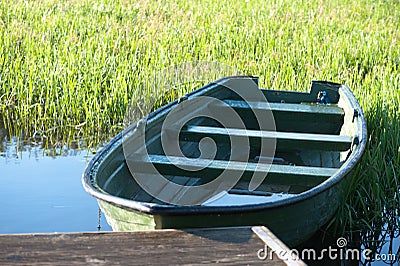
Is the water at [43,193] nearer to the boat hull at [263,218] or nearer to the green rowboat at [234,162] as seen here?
the green rowboat at [234,162]

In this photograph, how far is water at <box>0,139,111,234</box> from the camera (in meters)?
4.18

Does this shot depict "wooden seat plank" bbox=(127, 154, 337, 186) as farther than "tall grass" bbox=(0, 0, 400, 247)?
No

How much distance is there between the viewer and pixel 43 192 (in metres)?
4.59

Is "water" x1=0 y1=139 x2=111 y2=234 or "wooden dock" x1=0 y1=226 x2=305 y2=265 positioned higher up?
"wooden dock" x1=0 y1=226 x2=305 y2=265

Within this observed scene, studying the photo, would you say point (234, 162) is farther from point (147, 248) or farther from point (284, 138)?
point (147, 248)

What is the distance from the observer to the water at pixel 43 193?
418cm

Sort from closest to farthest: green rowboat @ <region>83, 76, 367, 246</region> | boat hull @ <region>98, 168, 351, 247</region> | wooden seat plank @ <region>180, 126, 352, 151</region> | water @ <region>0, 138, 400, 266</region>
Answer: boat hull @ <region>98, 168, 351, 247</region> → green rowboat @ <region>83, 76, 367, 246</region> → water @ <region>0, 138, 400, 266</region> → wooden seat plank @ <region>180, 126, 352, 151</region>

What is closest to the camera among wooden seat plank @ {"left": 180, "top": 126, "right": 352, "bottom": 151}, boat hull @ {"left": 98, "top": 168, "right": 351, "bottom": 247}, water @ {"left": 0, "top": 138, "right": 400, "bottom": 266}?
boat hull @ {"left": 98, "top": 168, "right": 351, "bottom": 247}

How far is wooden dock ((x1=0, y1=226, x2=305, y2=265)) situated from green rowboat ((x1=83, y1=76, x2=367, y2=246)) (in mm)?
107

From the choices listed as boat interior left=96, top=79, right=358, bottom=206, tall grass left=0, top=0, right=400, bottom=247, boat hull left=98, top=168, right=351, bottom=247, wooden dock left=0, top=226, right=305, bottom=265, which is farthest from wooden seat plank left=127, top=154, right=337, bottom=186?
wooden dock left=0, top=226, right=305, bottom=265

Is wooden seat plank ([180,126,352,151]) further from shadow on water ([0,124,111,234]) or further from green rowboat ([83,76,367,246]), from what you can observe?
shadow on water ([0,124,111,234])

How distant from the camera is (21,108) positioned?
596cm

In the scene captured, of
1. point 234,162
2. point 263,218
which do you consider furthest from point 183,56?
point 263,218

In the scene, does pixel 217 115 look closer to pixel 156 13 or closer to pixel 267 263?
pixel 267 263
